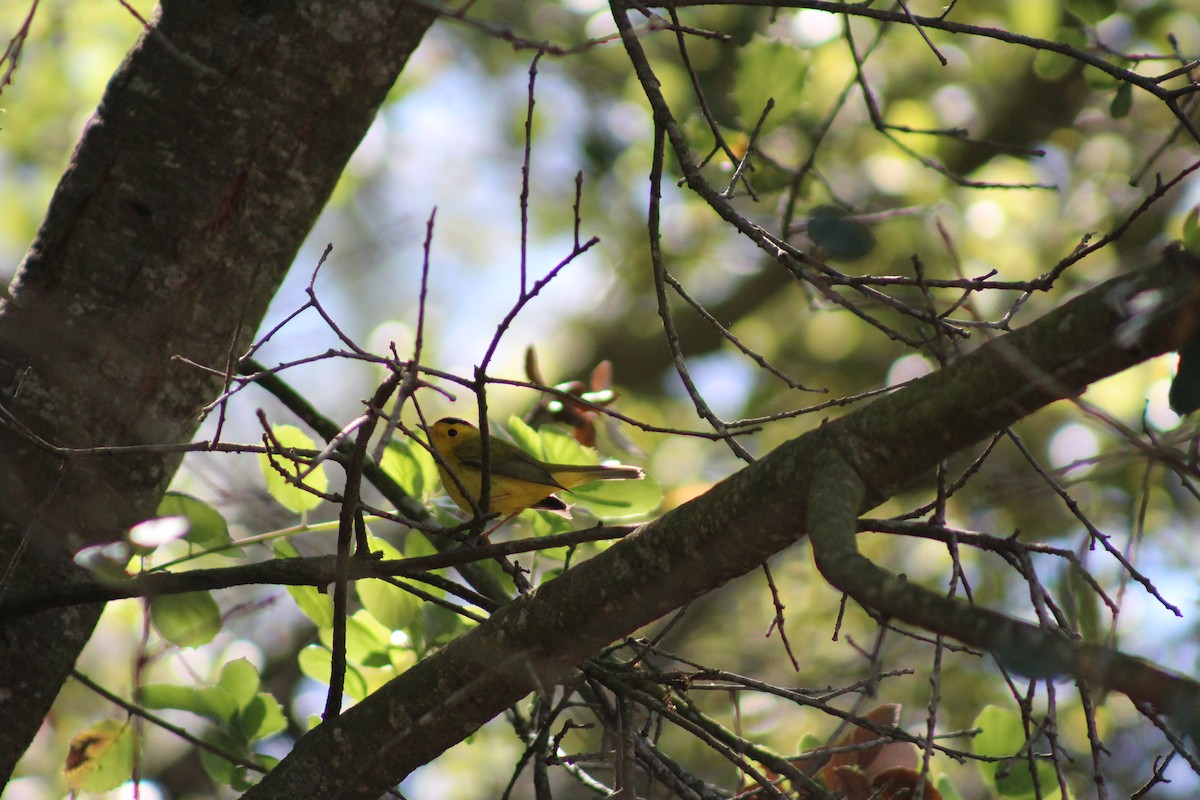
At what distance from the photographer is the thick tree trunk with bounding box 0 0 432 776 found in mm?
2244

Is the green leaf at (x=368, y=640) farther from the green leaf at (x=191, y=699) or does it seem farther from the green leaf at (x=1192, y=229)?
the green leaf at (x=1192, y=229)

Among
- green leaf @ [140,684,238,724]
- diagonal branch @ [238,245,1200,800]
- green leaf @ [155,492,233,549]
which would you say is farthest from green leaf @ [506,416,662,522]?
diagonal branch @ [238,245,1200,800]

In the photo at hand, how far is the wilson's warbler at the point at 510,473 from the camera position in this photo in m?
3.32

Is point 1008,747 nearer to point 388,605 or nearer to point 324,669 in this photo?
point 388,605

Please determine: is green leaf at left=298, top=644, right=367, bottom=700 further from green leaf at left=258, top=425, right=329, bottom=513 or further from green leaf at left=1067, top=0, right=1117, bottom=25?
green leaf at left=1067, top=0, right=1117, bottom=25

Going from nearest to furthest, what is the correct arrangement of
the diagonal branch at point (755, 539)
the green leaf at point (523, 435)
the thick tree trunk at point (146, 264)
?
the diagonal branch at point (755, 539) → the thick tree trunk at point (146, 264) → the green leaf at point (523, 435)

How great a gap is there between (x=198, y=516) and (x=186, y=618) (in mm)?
247

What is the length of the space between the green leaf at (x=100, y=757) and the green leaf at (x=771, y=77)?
92.9 inches

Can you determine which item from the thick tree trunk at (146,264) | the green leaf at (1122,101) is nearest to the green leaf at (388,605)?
the thick tree trunk at (146,264)

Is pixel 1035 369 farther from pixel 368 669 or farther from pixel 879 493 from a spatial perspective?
pixel 368 669

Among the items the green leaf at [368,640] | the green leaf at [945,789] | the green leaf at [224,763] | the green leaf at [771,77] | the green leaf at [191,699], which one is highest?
the green leaf at [771,77]

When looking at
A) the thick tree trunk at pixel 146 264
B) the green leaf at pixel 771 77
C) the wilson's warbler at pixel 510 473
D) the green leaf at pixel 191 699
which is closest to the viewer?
the thick tree trunk at pixel 146 264

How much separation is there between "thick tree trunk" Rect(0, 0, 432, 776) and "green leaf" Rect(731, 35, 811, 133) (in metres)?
1.04

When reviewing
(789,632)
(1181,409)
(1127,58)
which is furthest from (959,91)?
(1181,409)
